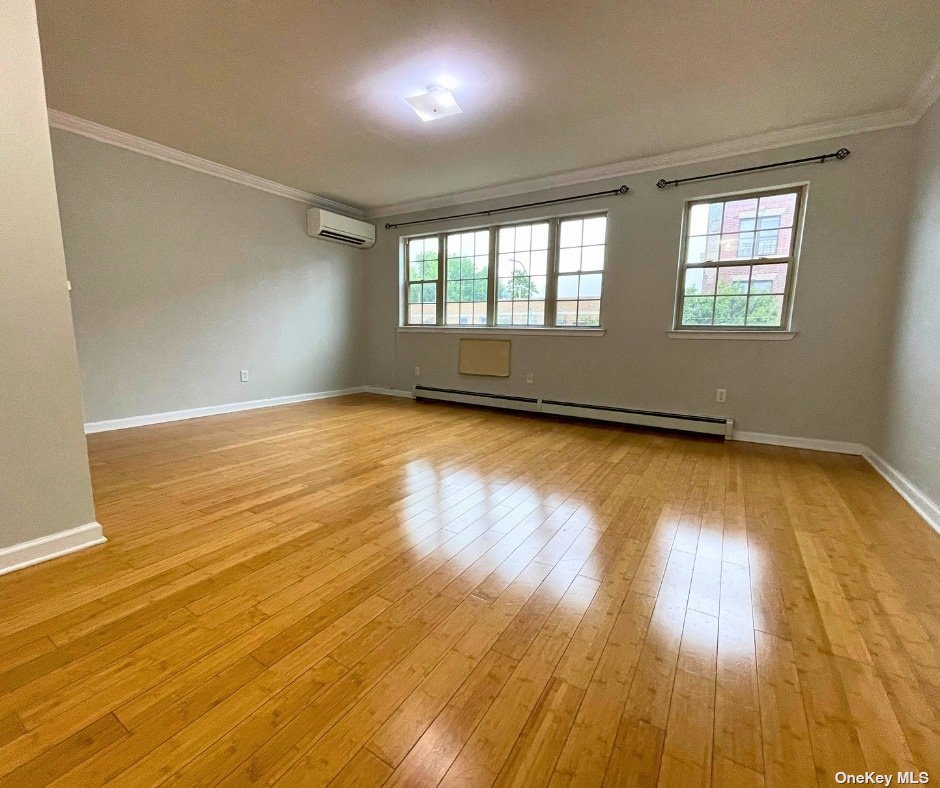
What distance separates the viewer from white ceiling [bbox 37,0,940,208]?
222cm

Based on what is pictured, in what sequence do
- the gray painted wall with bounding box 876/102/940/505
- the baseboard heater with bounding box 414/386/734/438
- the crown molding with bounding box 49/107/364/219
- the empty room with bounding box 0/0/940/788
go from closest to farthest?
the empty room with bounding box 0/0/940/788 < the gray painted wall with bounding box 876/102/940/505 < the crown molding with bounding box 49/107/364/219 < the baseboard heater with bounding box 414/386/734/438

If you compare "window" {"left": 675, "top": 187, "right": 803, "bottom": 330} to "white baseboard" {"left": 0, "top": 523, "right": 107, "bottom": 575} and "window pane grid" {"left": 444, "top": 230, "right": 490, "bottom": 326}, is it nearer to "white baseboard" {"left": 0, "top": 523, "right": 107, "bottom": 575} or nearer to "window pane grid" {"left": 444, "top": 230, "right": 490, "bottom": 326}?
"window pane grid" {"left": 444, "top": 230, "right": 490, "bottom": 326}

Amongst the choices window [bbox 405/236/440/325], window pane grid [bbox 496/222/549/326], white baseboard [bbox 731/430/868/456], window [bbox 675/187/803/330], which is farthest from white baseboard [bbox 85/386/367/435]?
white baseboard [bbox 731/430/868/456]

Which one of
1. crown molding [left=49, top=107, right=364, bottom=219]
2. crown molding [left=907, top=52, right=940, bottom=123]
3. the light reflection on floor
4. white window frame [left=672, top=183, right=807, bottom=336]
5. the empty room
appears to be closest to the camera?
the empty room

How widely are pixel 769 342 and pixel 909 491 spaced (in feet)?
5.17

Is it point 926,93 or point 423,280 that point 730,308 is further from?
point 423,280

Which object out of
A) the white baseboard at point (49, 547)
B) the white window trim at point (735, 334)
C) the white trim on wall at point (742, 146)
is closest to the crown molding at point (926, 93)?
the white trim on wall at point (742, 146)

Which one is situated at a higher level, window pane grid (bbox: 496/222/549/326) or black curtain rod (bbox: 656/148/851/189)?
black curtain rod (bbox: 656/148/851/189)

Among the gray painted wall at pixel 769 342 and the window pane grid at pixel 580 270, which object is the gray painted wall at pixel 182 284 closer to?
the gray painted wall at pixel 769 342

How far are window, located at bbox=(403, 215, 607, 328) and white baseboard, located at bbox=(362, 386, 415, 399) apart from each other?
1.05 meters

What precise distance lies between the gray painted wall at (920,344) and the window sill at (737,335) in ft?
2.31

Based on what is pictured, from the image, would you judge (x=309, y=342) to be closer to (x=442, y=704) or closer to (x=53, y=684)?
(x=53, y=684)

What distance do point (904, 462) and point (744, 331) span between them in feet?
5.05

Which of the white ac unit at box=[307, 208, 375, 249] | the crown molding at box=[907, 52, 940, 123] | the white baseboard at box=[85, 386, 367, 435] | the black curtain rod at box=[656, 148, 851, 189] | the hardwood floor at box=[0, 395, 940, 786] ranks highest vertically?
the crown molding at box=[907, 52, 940, 123]
